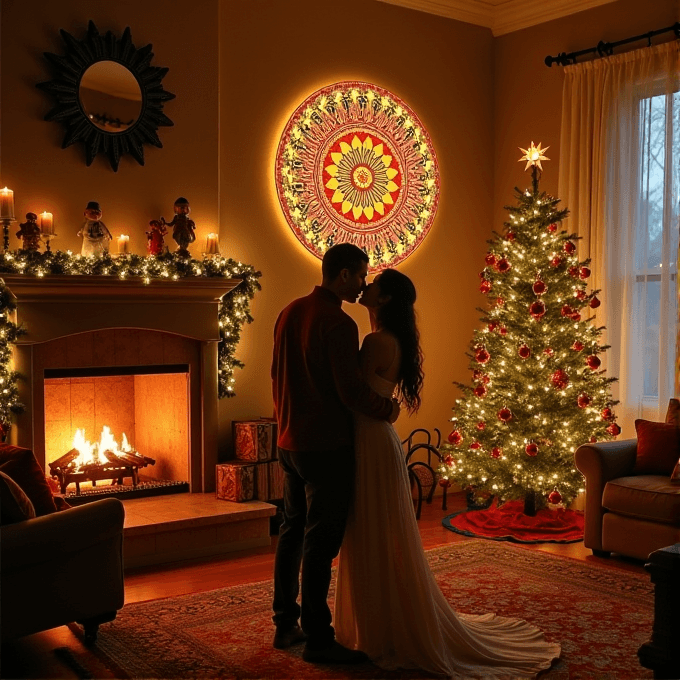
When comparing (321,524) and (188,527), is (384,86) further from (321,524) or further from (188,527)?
(321,524)

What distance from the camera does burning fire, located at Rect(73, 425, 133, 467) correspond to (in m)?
5.29

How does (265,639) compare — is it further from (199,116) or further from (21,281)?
(199,116)

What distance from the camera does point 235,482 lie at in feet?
17.0

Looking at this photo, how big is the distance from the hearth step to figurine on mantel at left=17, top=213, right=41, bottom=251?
154 cm

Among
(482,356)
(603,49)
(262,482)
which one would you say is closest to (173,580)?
(262,482)

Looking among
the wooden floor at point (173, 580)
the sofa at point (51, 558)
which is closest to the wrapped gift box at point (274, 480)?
the wooden floor at point (173, 580)

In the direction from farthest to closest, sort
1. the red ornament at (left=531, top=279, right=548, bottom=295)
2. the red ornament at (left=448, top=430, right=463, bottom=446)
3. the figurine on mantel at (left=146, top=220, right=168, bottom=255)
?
the red ornament at (left=448, top=430, right=463, bottom=446) < the red ornament at (left=531, top=279, right=548, bottom=295) < the figurine on mantel at (left=146, top=220, right=168, bottom=255)

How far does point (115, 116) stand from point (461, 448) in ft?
9.55

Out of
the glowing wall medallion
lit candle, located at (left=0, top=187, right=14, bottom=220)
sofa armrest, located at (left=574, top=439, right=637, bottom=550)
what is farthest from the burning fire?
sofa armrest, located at (left=574, top=439, right=637, bottom=550)

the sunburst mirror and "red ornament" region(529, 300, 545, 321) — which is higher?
the sunburst mirror

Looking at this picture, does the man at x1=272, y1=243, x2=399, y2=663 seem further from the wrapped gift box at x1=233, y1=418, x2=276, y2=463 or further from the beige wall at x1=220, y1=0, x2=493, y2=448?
the beige wall at x1=220, y1=0, x2=493, y2=448

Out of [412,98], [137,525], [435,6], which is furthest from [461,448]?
[435,6]

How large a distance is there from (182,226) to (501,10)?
3.22 m

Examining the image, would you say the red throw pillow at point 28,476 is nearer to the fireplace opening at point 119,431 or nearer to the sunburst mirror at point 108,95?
the fireplace opening at point 119,431
